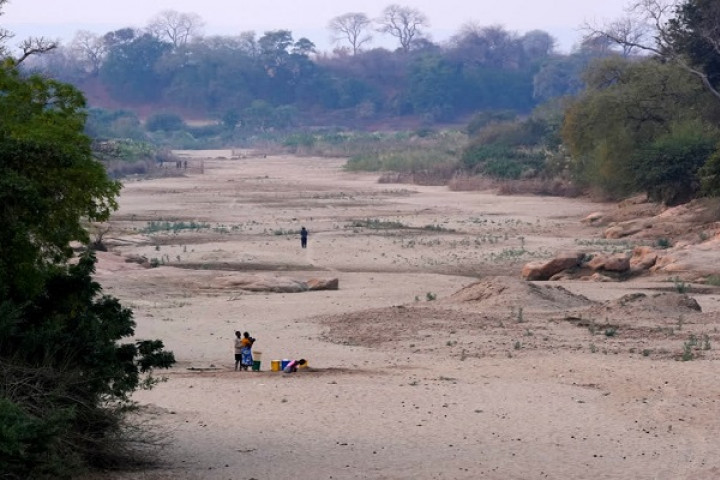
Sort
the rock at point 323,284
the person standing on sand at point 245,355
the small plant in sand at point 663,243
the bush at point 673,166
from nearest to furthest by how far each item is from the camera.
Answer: the person standing on sand at point 245,355
the rock at point 323,284
the small plant in sand at point 663,243
the bush at point 673,166

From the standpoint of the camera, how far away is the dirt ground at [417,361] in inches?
530

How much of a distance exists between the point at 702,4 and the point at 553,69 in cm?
9487

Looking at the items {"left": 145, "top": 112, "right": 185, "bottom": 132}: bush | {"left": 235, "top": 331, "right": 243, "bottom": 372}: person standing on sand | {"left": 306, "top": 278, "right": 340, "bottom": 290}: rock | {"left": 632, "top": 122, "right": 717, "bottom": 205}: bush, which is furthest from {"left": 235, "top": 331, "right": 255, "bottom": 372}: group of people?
A: {"left": 145, "top": 112, "right": 185, "bottom": 132}: bush

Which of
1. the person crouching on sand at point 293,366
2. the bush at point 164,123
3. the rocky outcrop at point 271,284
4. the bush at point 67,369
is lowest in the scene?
the rocky outcrop at point 271,284

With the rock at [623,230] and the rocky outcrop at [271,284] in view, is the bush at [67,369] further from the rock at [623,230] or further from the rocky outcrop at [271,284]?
the rock at [623,230]

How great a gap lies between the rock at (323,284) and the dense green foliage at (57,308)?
16.4m

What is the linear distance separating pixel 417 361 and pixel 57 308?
8.45m

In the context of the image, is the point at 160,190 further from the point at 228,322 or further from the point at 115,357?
the point at 115,357

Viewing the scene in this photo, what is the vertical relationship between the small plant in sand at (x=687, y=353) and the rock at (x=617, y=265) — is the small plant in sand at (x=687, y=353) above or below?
below

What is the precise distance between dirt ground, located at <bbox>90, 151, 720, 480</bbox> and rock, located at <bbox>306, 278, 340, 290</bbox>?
0.63 meters

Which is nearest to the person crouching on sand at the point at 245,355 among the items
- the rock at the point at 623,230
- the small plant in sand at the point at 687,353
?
the small plant in sand at the point at 687,353

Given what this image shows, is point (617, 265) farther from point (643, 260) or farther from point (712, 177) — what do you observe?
point (712, 177)

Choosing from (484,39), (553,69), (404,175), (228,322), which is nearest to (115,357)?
(228,322)

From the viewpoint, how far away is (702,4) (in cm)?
5022
